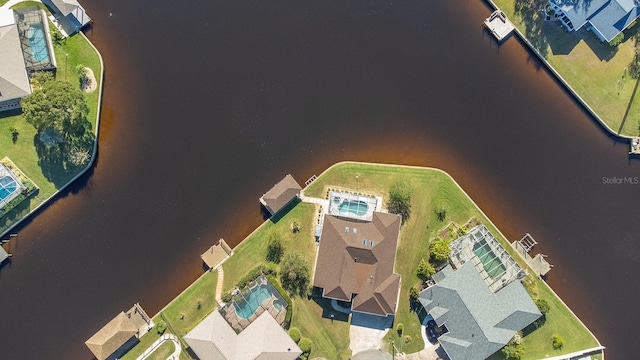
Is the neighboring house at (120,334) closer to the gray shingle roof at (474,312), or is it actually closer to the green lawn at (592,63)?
the gray shingle roof at (474,312)

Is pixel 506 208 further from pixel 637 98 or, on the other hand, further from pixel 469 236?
pixel 637 98

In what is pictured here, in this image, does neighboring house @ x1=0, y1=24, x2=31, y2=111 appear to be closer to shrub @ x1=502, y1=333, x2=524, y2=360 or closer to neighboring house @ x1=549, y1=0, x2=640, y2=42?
shrub @ x1=502, y1=333, x2=524, y2=360

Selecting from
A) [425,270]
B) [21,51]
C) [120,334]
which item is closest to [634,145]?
[425,270]

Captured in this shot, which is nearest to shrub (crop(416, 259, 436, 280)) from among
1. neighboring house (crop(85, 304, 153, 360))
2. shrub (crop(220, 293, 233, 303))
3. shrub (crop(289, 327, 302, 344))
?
shrub (crop(289, 327, 302, 344))

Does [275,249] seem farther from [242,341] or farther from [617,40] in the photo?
[617,40]

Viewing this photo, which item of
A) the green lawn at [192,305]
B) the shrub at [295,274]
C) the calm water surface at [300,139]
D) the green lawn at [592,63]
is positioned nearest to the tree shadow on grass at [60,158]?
the calm water surface at [300,139]

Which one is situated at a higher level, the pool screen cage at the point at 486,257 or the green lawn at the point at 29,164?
the green lawn at the point at 29,164
